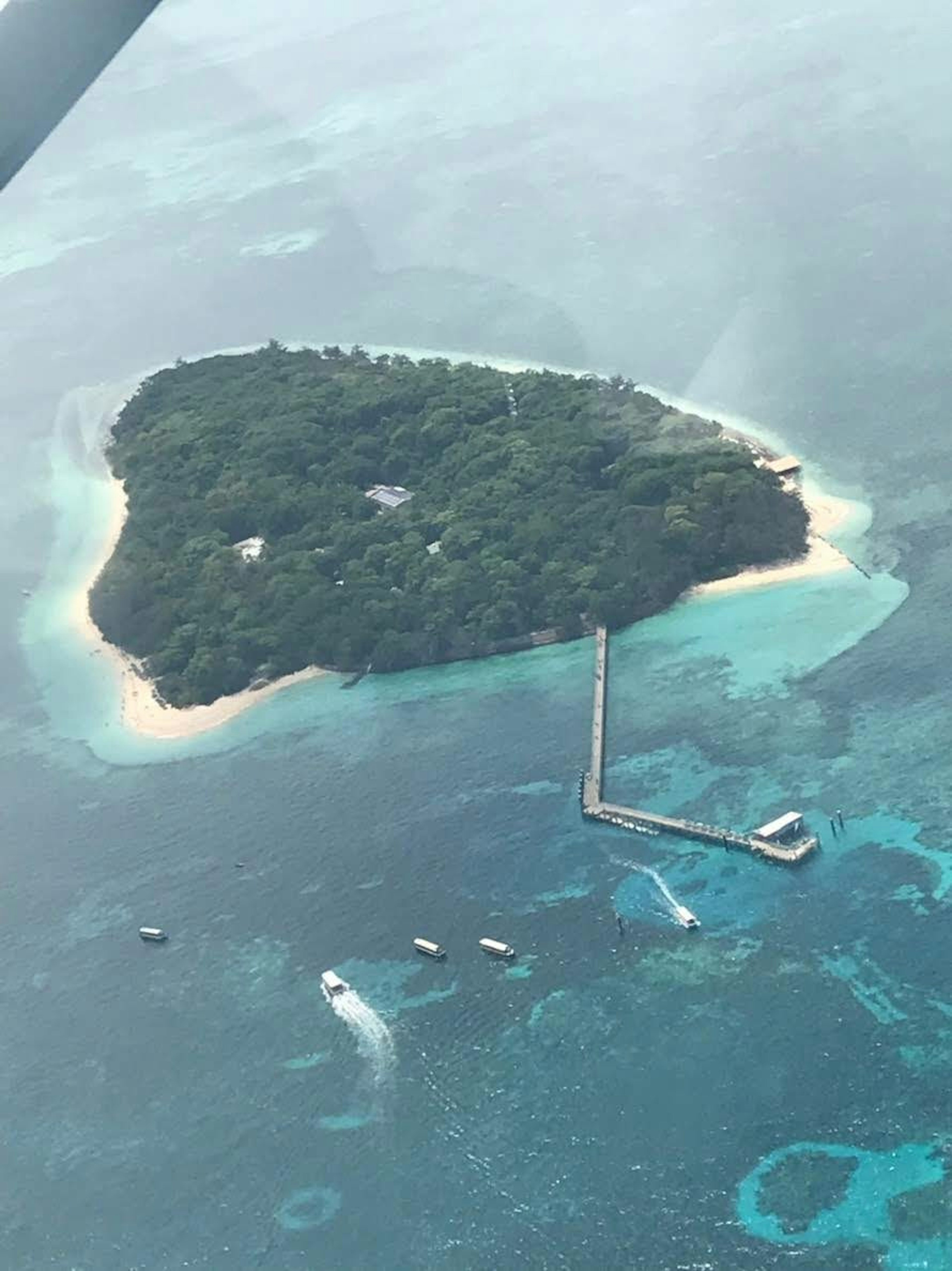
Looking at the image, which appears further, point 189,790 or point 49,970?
point 189,790

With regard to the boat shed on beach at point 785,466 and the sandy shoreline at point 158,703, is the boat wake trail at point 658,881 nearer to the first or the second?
the sandy shoreline at point 158,703

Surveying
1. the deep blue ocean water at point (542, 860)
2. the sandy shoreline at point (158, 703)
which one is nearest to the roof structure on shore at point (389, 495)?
the sandy shoreline at point (158, 703)

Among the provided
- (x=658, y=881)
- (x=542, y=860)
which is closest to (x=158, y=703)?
(x=542, y=860)

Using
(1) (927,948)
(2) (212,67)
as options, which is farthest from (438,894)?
(2) (212,67)

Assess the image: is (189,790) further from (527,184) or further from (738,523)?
(527,184)

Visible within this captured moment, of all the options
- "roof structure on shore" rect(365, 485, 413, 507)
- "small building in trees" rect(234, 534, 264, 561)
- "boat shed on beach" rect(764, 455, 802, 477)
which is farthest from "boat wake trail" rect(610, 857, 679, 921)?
"roof structure on shore" rect(365, 485, 413, 507)

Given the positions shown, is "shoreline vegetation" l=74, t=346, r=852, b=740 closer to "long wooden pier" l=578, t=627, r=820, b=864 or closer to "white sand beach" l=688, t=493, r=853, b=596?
"white sand beach" l=688, t=493, r=853, b=596

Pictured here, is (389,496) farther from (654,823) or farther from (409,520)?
(654,823)
